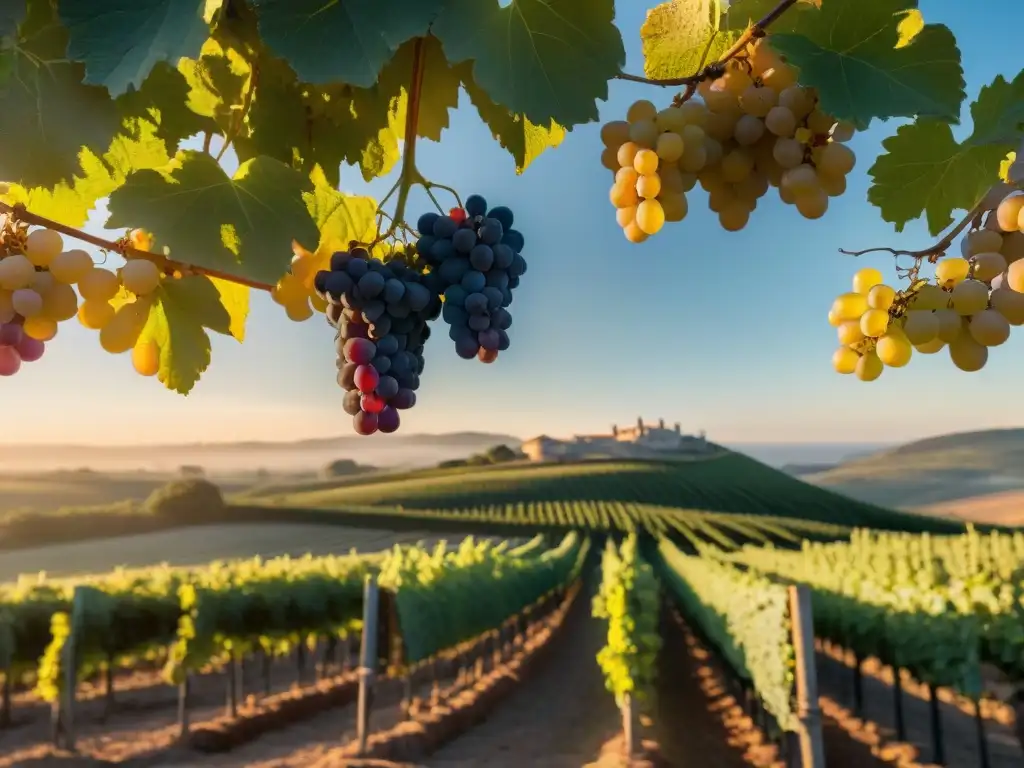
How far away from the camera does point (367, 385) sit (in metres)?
0.97

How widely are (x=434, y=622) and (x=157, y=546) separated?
45.6m

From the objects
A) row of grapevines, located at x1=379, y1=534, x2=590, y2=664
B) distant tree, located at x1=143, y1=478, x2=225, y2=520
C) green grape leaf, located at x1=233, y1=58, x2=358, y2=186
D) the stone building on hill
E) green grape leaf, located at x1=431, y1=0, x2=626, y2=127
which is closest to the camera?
green grape leaf, located at x1=431, y1=0, x2=626, y2=127

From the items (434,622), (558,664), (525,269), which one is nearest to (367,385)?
(525,269)

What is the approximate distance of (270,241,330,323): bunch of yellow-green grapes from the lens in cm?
116

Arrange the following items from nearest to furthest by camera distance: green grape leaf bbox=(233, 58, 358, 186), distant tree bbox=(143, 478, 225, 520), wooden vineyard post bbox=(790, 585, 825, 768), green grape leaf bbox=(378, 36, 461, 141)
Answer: green grape leaf bbox=(378, 36, 461, 141), green grape leaf bbox=(233, 58, 358, 186), wooden vineyard post bbox=(790, 585, 825, 768), distant tree bbox=(143, 478, 225, 520)

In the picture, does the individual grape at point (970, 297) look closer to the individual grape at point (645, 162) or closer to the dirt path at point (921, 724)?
the individual grape at point (645, 162)

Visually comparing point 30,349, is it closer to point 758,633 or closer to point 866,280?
point 866,280

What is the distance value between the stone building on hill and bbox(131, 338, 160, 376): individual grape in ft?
242

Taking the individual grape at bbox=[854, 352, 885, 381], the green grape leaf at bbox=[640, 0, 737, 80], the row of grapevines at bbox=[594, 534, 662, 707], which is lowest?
the row of grapevines at bbox=[594, 534, 662, 707]

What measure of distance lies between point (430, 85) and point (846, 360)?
2.59 ft

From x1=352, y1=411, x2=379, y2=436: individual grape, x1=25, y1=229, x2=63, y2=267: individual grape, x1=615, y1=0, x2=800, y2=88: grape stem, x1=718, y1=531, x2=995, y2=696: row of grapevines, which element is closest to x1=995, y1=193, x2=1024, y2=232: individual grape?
x1=615, y1=0, x2=800, y2=88: grape stem

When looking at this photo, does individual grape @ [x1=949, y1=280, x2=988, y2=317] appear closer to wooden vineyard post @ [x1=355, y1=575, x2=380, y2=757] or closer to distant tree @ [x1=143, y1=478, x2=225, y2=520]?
wooden vineyard post @ [x1=355, y1=575, x2=380, y2=757]

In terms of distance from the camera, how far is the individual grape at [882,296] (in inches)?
35.6

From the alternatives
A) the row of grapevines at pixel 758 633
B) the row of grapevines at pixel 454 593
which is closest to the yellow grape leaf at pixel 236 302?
the row of grapevines at pixel 758 633
